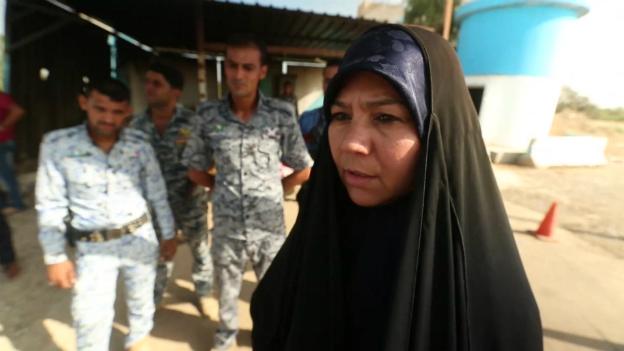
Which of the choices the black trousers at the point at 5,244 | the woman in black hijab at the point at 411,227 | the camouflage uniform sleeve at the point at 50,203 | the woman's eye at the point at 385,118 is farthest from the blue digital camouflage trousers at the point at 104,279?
the black trousers at the point at 5,244

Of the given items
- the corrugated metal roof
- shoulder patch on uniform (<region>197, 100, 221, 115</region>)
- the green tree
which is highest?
the green tree

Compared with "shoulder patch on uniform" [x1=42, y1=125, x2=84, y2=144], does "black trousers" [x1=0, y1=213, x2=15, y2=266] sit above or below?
below

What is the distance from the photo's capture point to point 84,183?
5.80ft

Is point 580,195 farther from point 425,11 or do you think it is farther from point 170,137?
point 425,11

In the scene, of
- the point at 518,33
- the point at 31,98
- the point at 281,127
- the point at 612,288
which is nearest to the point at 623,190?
the point at 518,33

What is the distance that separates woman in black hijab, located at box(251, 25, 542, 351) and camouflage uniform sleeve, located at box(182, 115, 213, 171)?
48.3 inches

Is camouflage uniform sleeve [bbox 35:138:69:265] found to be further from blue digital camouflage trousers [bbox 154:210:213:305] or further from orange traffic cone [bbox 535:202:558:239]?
orange traffic cone [bbox 535:202:558:239]

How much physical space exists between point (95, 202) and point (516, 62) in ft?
35.6

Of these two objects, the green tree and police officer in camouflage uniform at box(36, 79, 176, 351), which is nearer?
police officer in camouflage uniform at box(36, 79, 176, 351)

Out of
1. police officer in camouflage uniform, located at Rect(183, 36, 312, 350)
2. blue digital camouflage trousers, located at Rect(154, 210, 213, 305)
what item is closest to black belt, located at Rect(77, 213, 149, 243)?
police officer in camouflage uniform, located at Rect(183, 36, 312, 350)

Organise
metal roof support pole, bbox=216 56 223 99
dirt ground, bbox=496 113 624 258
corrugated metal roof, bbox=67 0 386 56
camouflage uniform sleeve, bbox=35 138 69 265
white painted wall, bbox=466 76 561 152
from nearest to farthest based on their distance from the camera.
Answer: camouflage uniform sleeve, bbox=35 138 69 265 < dirt ground, bbox=496 113 624 258 < corrugated metal roof, bbox=67 0 386 56 < white painted wall, bbox=466 76 561 152 < metal roof support pole, bbox=216 56 223 99

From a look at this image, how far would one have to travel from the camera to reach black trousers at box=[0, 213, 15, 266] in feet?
9.96

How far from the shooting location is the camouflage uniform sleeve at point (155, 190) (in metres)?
1.98

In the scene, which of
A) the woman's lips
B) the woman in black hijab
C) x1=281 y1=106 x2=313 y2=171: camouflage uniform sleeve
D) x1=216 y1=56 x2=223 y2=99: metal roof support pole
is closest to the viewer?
the woman in black hijab
